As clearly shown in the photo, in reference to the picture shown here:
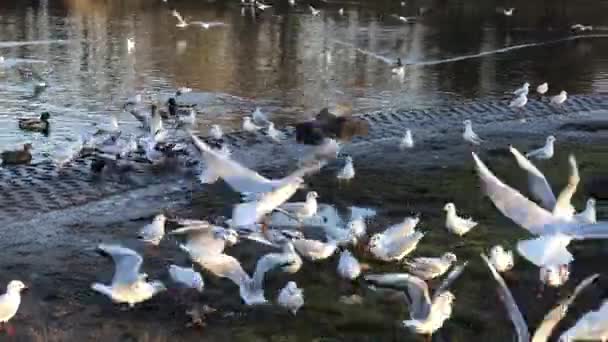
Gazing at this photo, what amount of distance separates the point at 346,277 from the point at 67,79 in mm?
15390

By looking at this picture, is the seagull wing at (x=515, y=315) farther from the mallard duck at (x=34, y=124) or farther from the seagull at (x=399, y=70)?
the seagull at (x=399, y=70)

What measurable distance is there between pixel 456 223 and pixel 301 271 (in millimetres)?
2436

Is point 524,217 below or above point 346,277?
above

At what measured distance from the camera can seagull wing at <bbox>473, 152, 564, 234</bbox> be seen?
782cm

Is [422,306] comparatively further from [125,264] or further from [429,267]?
Answer: [125,264]

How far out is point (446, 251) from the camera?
11.7m

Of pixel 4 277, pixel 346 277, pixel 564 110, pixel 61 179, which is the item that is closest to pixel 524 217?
pixel 346 277

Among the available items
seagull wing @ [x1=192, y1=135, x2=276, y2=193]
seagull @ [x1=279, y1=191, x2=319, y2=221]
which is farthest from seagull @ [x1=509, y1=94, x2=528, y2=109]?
seagull wing @ [x1=192, y1=135, x2=276, y2=193]

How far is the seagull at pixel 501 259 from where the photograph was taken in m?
10.6

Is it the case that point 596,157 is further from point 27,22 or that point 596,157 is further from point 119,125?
point 27,22

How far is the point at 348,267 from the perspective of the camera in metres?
10.5

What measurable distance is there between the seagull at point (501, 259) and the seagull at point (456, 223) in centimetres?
128

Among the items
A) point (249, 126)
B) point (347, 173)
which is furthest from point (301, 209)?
point (249, 126)

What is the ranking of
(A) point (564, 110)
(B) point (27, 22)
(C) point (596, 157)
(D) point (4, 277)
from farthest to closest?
1. (B) point (27, 22)
2. (A) point (564, 110)
3. (C) point (596, 157)
4. (D) point (4, 277)
